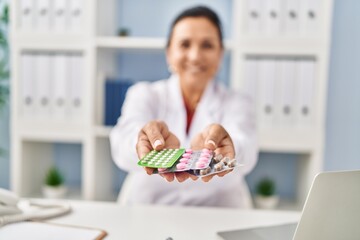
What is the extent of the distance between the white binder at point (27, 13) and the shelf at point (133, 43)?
295 millimetres

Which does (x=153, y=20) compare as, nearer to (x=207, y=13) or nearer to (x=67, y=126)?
(x=67, y=126)

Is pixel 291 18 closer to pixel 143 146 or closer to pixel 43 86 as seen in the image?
pixel 43 86

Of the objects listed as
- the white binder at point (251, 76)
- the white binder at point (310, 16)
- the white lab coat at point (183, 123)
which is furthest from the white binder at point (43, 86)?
the white binder at point (310, 16)

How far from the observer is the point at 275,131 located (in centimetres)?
172

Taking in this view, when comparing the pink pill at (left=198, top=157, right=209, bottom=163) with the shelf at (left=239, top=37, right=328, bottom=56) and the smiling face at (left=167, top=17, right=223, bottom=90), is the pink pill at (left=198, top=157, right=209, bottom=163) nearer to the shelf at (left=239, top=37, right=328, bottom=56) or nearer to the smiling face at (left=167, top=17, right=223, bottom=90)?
the smiling face at (left=167, top=17, right=223, bottom=90)

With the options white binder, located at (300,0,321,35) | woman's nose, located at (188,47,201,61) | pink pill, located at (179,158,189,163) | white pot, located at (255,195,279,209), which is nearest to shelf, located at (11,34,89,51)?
woman's nose, located at (188,47,201,61)

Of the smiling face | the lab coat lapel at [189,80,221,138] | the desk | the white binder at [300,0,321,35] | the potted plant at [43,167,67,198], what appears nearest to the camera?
the desk

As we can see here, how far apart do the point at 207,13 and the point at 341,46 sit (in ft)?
3.35

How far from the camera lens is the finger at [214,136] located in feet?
2.06

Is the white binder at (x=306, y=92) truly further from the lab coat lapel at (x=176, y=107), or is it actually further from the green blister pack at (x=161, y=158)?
the green blister pack at (x=161, y=158)

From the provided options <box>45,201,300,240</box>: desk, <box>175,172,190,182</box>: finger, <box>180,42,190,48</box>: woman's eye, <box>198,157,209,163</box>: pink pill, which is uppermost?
<box>180,42,190,48</box>: woman's eye

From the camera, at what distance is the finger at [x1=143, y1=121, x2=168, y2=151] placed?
621 millimetres

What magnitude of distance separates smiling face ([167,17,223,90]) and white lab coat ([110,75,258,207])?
4 cm

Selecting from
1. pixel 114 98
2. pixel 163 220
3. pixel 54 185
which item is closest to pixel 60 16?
pixel 114 98
